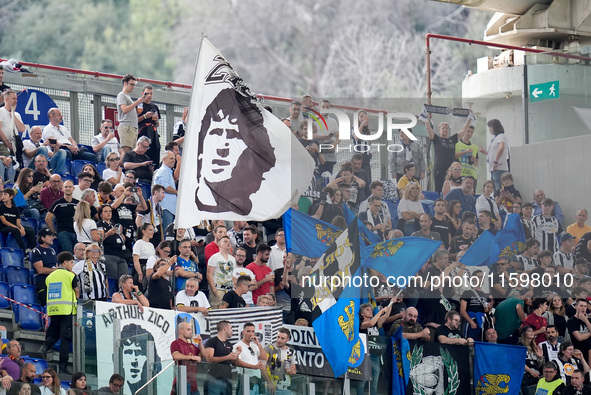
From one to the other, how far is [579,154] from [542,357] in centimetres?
431

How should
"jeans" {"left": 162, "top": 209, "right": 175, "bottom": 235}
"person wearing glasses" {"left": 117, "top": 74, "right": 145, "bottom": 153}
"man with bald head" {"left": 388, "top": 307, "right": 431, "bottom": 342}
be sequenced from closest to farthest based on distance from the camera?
1. "man with bald head" {"left": 388, "top": 307, "right": 431, "bottom": 342}
2. "jeans" {"left": 162, "top": 209, "right": 175, "bottom": 235}
3. "person wearing glasses" {"left": 117, "top": 74, "right": 145, "bottom": 153}

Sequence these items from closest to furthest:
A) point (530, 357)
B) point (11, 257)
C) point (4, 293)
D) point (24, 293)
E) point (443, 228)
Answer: point (24, 293) → point (4, 293) → point (11, 257) → point (530, 357) → point (443, 228)

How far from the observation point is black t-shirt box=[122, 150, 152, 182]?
63.1 feet

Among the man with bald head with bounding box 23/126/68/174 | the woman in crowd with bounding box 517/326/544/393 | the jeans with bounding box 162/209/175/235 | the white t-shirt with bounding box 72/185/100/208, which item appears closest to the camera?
the woman in crowd with bounding box 517/326/544/393

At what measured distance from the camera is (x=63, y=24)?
215ft

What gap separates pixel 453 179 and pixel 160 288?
540cm

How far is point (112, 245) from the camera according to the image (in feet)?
54.3

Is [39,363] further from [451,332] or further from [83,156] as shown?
[83,156]

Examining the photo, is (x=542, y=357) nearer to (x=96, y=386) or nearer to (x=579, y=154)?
(x=579, y=154)

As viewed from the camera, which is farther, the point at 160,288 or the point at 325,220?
the point at 325,220

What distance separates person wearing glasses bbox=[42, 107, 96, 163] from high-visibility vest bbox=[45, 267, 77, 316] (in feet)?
14.9

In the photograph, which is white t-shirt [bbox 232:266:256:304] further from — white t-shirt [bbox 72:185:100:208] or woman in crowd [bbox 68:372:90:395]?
woman in crowd [bbox 68:372:90:395]

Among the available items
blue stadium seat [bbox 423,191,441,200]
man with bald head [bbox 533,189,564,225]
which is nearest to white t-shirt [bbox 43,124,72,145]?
blue stadium seat [bbox 423,191,441,200]

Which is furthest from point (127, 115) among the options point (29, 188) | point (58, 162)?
point (29, 188)
